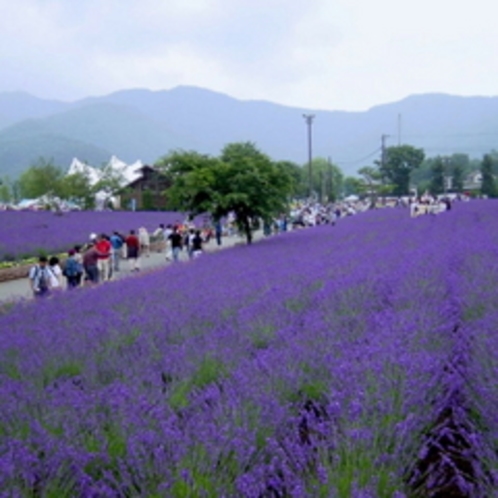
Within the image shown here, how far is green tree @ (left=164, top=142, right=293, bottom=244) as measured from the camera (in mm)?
20688

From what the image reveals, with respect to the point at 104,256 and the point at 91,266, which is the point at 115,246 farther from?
the point at 91,266

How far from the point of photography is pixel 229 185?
2122cm

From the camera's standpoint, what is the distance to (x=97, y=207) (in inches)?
2680

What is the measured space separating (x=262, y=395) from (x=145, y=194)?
6622 centimetres

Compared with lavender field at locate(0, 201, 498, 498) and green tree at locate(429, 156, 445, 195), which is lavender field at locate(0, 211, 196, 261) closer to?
lavender field at locate(0, 201, 498, 498)

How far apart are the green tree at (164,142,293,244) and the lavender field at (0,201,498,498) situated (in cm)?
1171

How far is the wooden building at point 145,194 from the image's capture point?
69.2 m

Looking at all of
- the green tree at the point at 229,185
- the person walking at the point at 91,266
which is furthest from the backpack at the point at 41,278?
the green tree at the point at 229,185

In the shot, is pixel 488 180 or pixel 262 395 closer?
pixel 262 395

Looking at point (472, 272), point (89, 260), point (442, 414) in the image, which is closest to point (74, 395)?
point (442, 414)

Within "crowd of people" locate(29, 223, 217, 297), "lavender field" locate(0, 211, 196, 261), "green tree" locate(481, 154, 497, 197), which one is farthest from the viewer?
"green tree" locate(481, 154, 497, 197)

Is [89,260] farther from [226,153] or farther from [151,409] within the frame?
[151,409]

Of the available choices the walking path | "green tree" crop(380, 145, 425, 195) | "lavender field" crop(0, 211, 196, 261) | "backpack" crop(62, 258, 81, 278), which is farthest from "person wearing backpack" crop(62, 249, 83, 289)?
"green tree" crop(380, 145, 425, 195)

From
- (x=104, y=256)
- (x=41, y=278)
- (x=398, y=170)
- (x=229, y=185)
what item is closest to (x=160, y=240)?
(x=229, y=185)
